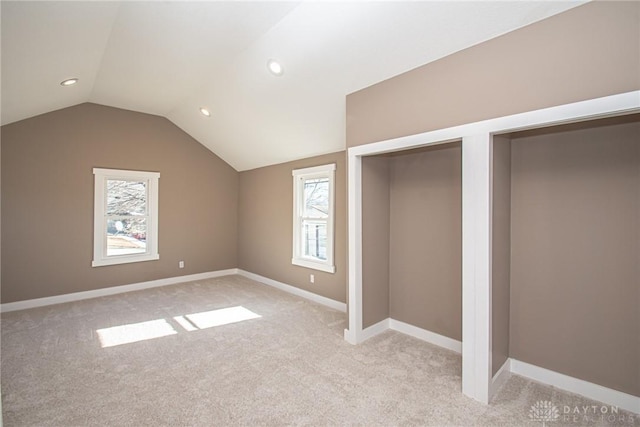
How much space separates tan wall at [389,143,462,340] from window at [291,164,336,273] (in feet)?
3.74

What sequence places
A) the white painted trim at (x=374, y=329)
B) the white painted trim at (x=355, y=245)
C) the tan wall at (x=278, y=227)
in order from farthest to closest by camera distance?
1. the tan wall at (x=278, y=227)
2. the white painted trim at (x=374, y=329)
3. the white painted trim at (x=355, y=245)

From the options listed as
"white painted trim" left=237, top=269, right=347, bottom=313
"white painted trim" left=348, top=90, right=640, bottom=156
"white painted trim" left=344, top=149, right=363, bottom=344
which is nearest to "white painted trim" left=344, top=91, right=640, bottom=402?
"white painted trim" left=348, top=90, right=640, bottom=156

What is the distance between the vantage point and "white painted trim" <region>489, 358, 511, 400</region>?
2.29m

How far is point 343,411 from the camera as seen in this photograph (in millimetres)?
2131

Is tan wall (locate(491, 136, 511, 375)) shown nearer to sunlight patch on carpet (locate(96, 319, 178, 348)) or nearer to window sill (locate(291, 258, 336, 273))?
window sill (locate(291, 258, 336, 273))

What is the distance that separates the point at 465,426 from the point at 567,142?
216 cm

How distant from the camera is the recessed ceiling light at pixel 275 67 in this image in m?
3.19

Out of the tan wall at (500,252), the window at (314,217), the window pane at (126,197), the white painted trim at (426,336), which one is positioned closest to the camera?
the tan wall at (500,252)

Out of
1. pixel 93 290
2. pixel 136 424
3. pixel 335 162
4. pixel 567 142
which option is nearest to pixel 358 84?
pixel 335 162

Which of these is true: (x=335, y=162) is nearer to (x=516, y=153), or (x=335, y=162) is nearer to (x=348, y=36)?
(x=348, y=36)

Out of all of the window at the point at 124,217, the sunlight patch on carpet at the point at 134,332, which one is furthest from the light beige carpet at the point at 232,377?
the window at the point at 124,217

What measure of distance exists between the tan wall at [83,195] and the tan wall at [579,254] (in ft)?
16.7

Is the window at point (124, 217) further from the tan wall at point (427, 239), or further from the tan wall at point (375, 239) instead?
the tan wall at point (427, 239)

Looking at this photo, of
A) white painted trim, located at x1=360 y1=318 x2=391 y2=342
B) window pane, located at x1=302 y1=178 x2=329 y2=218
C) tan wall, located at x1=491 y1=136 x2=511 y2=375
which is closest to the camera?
tan wall, located at x1=491 y1=136 x2=511 y2=375
